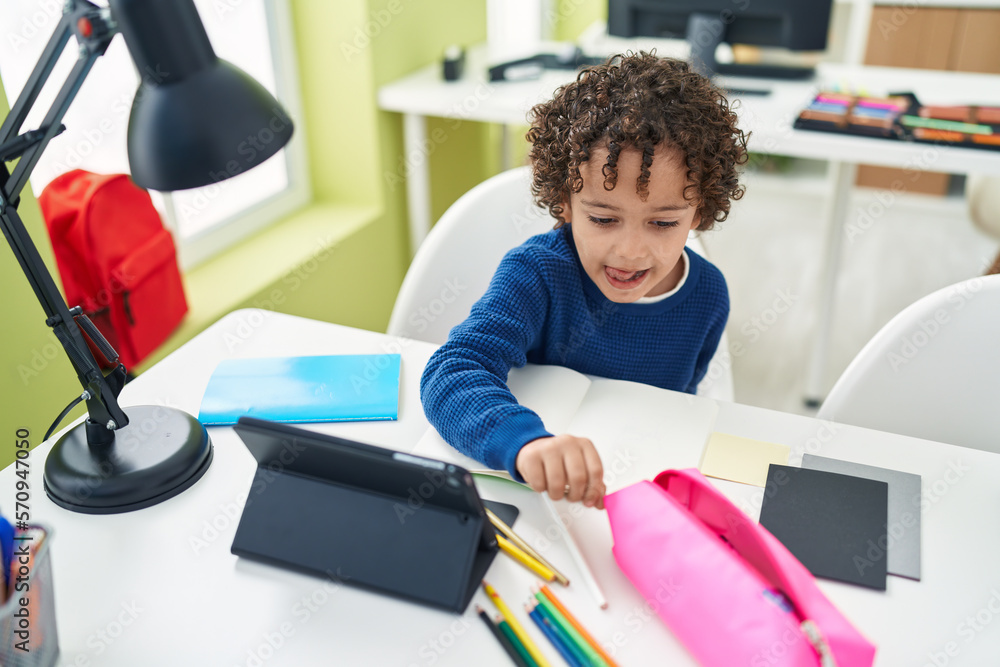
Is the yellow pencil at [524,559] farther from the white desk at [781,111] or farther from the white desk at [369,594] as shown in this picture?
the white desk at [781,111]

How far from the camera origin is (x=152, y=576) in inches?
29.2

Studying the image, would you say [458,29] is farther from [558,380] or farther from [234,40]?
[558,380]

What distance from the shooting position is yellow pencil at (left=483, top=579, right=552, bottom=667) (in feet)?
2.14

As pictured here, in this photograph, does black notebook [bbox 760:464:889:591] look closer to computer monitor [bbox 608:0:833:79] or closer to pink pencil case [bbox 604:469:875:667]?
pink pencil case [bbox 604:469:875:667]

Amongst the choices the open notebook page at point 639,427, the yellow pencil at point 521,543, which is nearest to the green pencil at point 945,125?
the open notebook page at point 639,427

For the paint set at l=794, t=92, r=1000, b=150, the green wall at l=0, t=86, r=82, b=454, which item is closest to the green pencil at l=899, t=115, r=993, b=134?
the paint set at l=794, t=92, r=1000, b=150

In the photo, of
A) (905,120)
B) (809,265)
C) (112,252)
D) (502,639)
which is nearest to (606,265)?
(502,639)

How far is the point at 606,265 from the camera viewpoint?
107 centimetres

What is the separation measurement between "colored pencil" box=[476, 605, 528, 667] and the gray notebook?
1.16 ft

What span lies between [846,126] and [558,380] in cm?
122

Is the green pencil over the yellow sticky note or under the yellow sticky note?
over

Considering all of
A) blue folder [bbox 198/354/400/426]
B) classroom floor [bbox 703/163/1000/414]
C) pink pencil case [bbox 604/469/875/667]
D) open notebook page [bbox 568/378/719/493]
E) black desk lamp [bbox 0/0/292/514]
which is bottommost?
classroom floor [bbox 703/163/1000/414]

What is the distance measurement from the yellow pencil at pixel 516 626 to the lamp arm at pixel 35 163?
429 mm

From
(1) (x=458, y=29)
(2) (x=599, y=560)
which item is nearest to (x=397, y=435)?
(2) (x=599, y=560)
